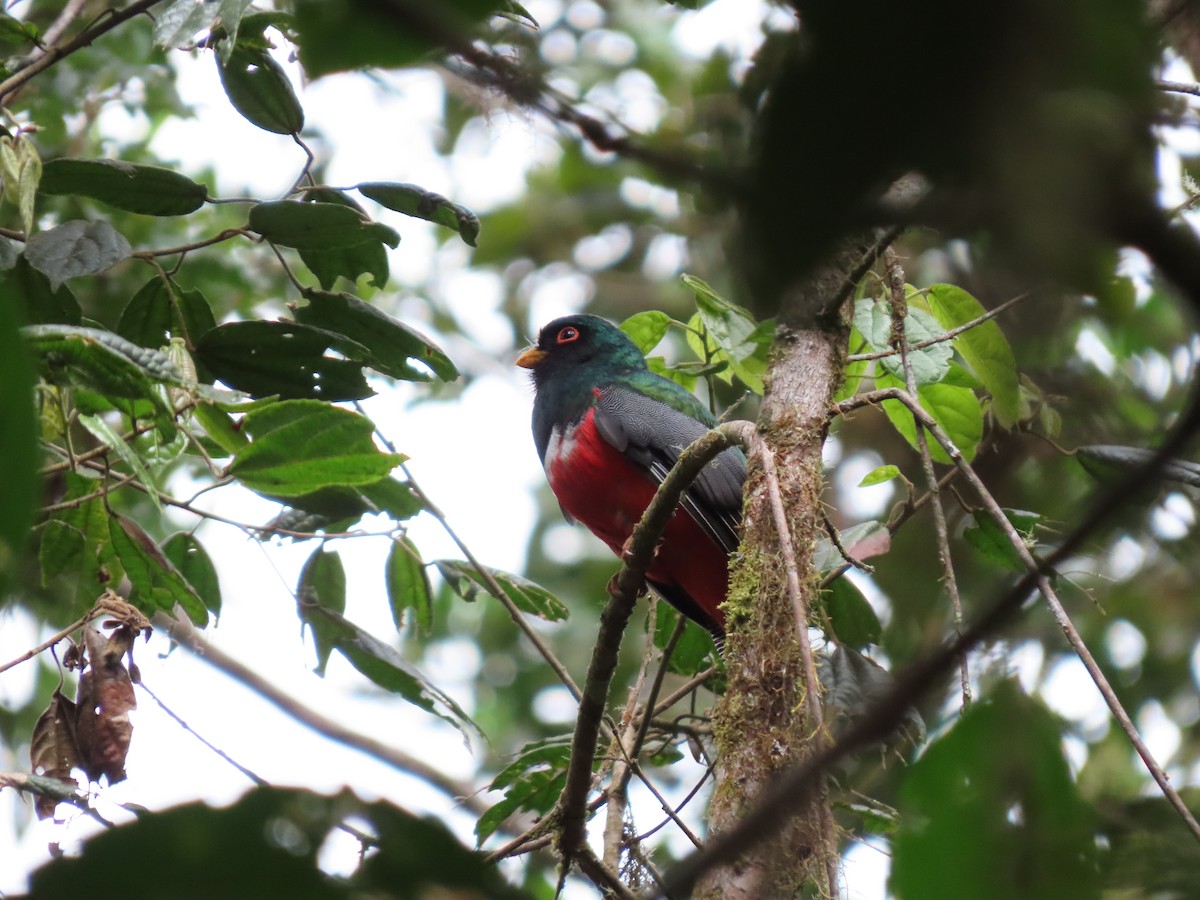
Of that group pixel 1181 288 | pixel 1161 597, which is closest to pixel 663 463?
pixel 1161 597

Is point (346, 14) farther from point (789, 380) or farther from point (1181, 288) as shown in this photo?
point (789, 380)

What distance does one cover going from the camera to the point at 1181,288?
54 centimetres

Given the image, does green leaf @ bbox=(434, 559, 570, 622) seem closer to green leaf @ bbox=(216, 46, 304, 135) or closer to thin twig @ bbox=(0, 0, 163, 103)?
green leaf @ bbox=(216, 46, 304, 135)

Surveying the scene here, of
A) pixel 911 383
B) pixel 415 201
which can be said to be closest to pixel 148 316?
pixel 415 201

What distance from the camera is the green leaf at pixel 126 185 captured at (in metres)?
2.94

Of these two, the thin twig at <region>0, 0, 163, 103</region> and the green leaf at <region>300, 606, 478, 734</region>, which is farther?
the green leaf at <region>300, 606, 478, 734</region>

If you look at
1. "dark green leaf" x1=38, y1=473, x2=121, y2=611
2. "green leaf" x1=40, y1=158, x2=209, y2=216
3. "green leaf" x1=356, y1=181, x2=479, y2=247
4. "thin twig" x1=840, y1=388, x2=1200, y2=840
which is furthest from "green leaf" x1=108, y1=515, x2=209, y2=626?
"thin twig" x1=840, y1=388, x2=1200, y2=840

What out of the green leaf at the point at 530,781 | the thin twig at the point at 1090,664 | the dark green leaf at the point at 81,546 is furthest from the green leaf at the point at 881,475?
the dark green leaf at the point at 81,546

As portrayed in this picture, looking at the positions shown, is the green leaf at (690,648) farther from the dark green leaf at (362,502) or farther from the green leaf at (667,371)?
the dark green leaf at (362,502)

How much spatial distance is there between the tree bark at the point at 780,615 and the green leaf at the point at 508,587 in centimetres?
85

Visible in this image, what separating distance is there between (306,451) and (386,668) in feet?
3.18

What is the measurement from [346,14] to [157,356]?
1.76 metres

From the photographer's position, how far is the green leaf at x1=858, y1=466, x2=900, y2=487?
3680 millimetres

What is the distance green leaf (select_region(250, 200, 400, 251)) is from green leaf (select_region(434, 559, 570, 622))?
122 centimetres
